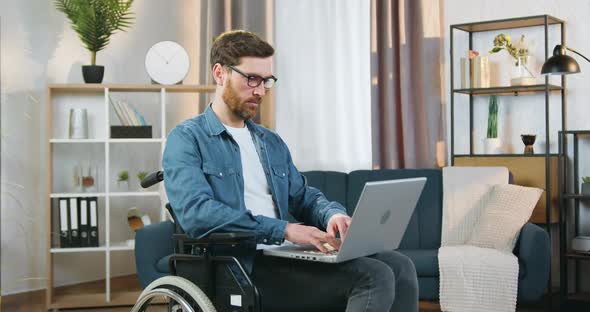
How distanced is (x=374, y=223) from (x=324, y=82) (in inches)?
134

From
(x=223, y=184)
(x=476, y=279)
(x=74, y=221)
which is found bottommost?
(x=476, y=279)

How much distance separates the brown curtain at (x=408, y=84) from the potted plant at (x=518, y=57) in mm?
393

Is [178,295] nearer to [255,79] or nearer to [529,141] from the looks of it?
[255,79]

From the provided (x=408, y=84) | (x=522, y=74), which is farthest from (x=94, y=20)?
(x=522, y=74)

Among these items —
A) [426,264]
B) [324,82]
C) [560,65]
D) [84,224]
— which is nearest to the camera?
[426,264]

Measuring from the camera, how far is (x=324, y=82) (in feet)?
17.8

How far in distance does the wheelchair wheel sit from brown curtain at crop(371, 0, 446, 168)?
2.86m

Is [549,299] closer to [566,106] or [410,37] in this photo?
[566,106]

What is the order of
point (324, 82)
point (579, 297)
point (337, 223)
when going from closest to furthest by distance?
1. point (337, 223)
2. point (579, 297)
3. point (324, 82)

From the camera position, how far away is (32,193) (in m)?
5.01

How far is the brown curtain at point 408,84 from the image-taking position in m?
4.95

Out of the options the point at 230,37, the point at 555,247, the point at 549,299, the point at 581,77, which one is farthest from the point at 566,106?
the point at 230,37

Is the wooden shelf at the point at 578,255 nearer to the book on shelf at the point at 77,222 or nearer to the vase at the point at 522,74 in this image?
the vase at the point at 522,74

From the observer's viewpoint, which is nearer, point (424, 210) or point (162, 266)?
point (162, 266)
